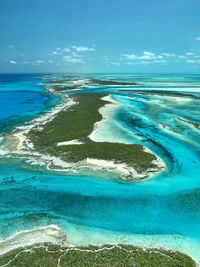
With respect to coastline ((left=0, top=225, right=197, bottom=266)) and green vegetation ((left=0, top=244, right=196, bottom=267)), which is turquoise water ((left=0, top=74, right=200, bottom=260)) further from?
green vegetation ((left=0, top=244, right=196, bottom=267))

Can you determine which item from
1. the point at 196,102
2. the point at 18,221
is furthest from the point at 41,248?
the point at 196,102

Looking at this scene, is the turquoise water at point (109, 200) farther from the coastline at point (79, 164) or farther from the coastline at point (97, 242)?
the coastline at point (79, 164)

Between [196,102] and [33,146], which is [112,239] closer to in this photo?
[33,146]

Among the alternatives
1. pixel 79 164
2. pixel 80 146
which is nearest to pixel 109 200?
pixel 79 164

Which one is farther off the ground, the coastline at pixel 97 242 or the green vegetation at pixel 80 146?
the green vegetation at pixel 80 146

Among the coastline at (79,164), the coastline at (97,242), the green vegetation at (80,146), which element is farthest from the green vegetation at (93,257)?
the green vegetation at (80,146)

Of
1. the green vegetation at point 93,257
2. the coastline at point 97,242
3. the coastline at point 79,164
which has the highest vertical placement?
the coastline at point 79,164
